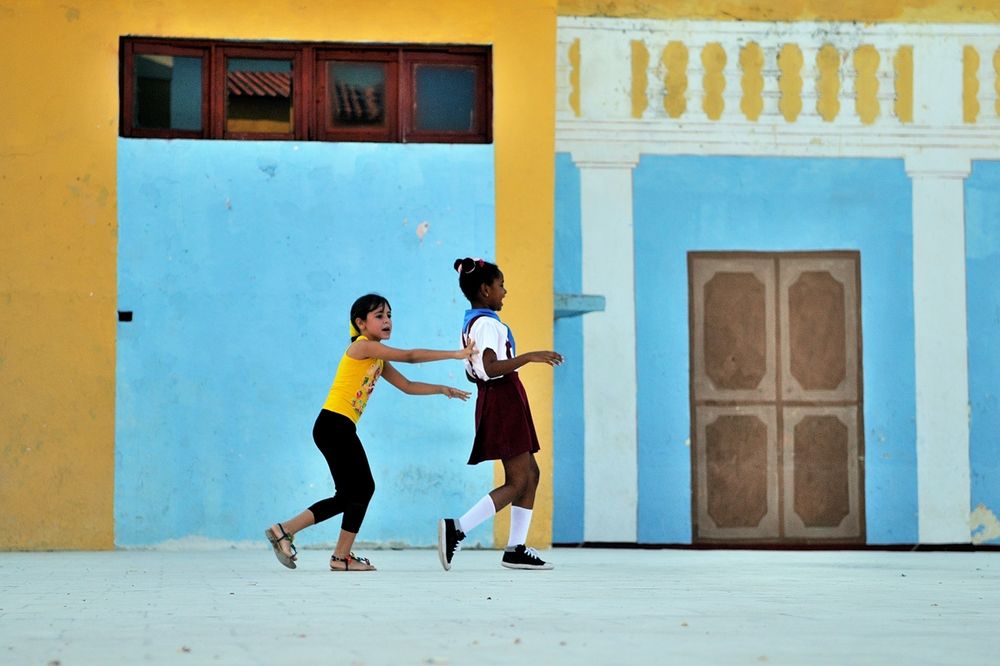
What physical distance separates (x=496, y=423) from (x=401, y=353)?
2.14 ft

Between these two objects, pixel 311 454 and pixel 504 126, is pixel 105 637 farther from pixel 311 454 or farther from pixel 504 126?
pixel 504 126

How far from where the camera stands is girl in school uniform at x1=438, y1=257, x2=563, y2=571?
9.31m

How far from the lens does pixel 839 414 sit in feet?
47.2

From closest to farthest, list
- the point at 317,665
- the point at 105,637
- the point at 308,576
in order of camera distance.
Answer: the point at 317,665 < the point at 105,637 < the point at 308,576

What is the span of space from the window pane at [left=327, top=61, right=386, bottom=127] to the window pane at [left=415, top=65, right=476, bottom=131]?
0.29m

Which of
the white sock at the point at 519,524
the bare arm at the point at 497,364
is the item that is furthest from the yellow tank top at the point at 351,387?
the white sock at the point at 519,524

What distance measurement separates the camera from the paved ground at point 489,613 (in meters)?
4.99

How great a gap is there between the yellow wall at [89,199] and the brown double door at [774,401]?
249 cm

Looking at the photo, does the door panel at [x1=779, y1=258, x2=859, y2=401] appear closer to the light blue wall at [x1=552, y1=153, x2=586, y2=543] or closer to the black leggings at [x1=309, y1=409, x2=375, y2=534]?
the light blue wall at [x1=552, y1=153, x2=586, y2=543]

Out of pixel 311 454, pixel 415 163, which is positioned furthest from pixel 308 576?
pixel 415 163

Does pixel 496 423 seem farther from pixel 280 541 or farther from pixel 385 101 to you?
pixel 385 101

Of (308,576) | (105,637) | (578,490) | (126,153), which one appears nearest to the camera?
(105,637)

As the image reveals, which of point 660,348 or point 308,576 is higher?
point 660,348

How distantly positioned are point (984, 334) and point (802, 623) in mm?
9161
